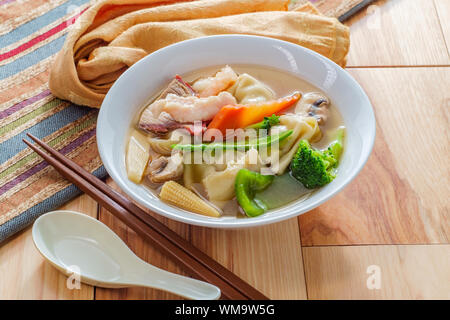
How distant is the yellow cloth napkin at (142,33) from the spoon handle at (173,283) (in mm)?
716

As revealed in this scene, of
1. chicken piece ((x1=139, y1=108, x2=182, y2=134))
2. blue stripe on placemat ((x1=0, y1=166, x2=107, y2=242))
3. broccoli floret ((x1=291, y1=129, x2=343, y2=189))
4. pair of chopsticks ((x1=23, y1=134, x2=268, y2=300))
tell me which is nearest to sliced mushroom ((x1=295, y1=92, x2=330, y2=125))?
broccoli floret ((x1=291, y1=129, x2=343, y2=189))

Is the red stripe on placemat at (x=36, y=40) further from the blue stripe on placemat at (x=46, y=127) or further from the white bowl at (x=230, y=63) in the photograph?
the white bowl at (x=230, y=63)

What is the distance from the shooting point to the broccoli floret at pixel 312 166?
1442mm

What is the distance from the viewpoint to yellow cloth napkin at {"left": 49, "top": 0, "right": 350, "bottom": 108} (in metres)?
1.83

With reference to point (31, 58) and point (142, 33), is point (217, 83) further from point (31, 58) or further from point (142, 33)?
point (31, 58)

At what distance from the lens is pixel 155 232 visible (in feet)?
4.79

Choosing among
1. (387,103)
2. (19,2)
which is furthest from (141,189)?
(19,2)

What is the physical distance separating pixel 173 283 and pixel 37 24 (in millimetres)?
1333

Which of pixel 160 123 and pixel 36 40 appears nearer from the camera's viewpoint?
pixel 160 123

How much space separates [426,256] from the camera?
4.93 feet

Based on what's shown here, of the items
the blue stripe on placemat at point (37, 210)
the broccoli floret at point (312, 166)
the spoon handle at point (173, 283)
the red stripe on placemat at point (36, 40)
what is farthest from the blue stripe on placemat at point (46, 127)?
the broccoli floret at point (312, 166)

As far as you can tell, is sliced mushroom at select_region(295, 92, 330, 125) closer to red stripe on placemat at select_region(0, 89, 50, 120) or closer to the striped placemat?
the striped placemat

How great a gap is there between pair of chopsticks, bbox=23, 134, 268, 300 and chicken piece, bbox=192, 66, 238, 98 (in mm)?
446

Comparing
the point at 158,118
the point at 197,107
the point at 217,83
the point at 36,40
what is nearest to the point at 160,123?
the point at 158,118
